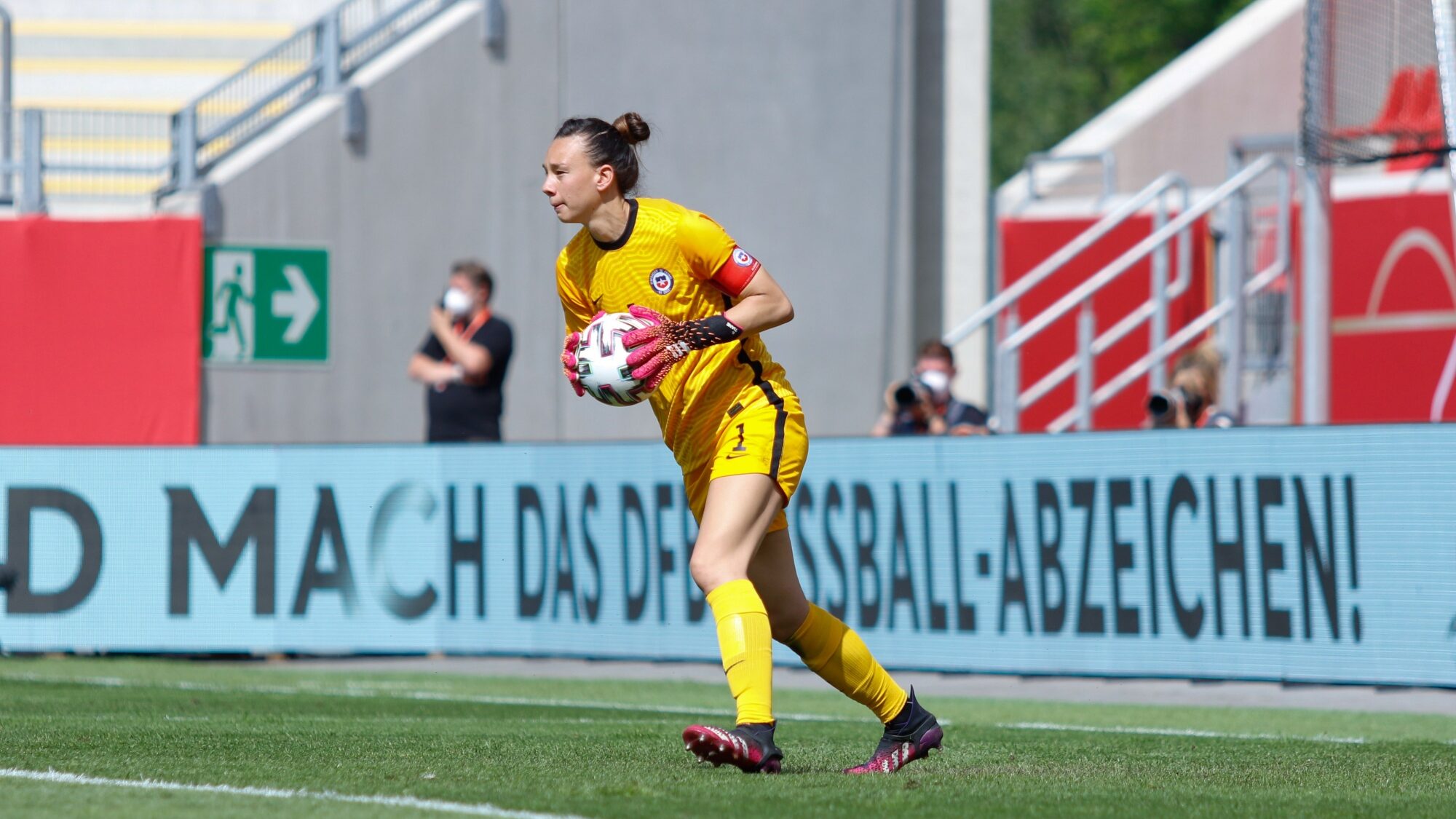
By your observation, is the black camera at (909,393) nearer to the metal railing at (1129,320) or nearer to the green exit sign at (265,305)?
the metal railing at (1129,320)

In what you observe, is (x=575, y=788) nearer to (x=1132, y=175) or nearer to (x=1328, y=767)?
(x=1328, y=767)

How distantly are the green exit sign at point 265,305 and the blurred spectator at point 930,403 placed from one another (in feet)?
18.2

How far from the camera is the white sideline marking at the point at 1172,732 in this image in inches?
328

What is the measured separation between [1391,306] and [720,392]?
1247cm

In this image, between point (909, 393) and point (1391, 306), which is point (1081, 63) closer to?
point (1391, 306)

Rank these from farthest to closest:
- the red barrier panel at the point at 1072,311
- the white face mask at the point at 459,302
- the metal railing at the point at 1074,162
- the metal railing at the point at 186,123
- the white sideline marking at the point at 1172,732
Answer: the metal railing at the point at 1074,162
the red barrier panel at the point at 1072,311
the metal railing at the point at 186,123
the white face mask at the point at 459,302
the white sideline marking at the point at 1172,732

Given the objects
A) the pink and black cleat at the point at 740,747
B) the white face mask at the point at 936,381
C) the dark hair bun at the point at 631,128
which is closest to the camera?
the pink and black cleat at the point at 740,747

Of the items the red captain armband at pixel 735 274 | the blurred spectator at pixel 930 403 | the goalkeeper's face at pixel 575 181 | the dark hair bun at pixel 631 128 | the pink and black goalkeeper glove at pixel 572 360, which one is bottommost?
the blurred spectator at pixel 930 403

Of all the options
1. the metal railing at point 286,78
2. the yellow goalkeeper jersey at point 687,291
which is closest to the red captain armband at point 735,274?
the yellow goalkeeper jersey at point 687,291

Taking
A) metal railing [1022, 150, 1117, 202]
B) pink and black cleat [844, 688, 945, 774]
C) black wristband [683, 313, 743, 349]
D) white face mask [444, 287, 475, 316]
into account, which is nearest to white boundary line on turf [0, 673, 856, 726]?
pink and black cleat [844, 688, 945, 774]

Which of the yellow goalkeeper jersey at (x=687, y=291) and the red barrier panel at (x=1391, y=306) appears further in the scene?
the red barrier panel at (x=1391, y=306)

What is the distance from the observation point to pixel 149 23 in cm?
2253

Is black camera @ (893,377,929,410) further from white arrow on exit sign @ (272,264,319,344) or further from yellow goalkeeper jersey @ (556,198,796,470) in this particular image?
yellow goalkeeper jersey @ (556,198,796,470)

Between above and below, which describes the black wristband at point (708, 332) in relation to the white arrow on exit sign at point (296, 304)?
below
